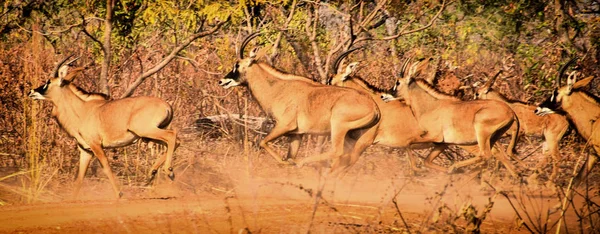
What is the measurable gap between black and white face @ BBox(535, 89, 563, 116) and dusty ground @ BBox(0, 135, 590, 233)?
1.09 m

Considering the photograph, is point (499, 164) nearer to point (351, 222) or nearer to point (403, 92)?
point (403, 92)

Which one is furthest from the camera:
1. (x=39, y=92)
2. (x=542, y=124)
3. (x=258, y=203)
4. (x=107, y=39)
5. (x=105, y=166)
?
(x=542, y=124)

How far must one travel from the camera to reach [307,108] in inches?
483

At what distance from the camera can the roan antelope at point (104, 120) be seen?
11086mm

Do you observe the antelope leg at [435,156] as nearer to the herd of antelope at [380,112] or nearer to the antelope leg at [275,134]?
the herd of antelope at [380,112]

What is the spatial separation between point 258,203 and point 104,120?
270 cm

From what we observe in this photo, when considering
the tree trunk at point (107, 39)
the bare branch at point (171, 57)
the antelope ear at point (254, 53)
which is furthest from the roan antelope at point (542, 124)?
the tree trunk at point (107, 39)

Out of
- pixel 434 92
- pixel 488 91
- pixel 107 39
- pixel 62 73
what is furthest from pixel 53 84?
pixel 488 91

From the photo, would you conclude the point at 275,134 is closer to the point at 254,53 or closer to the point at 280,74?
the point at 280,74

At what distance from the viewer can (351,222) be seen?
337 inches

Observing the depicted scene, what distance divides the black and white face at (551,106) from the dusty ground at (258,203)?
1.09 metres

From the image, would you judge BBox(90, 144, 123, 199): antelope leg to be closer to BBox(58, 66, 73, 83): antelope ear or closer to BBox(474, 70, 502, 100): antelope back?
BBox(58, 66, 73, 83): antelope ear

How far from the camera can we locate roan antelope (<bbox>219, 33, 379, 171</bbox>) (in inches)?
481

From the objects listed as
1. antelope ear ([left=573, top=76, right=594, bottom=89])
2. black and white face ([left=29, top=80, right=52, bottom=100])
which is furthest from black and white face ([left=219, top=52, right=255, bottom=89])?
antelope ear ([left=573, top=76, right=594, bottom=89])
